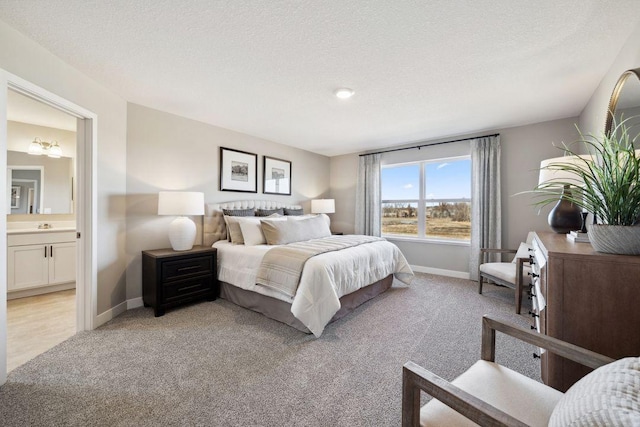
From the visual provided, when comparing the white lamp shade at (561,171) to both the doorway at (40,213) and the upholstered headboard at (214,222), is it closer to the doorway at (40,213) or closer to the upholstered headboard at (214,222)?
the upholstered headboard at (214,222)

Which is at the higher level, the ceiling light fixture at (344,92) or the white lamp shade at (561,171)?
the ceiling light fixture at (344,92)

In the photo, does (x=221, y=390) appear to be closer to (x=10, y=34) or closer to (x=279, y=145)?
(x=10, y=34)

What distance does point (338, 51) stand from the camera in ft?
6.56

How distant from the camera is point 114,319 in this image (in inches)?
106

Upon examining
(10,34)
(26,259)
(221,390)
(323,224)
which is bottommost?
(221,390)

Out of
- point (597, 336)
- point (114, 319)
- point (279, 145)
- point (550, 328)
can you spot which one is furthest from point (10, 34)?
point (597, 336)

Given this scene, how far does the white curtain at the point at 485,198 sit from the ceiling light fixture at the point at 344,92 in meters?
2.59

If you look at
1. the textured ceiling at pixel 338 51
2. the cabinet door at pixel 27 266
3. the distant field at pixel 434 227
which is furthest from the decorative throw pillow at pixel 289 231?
the cabinet door at pixel 27 266

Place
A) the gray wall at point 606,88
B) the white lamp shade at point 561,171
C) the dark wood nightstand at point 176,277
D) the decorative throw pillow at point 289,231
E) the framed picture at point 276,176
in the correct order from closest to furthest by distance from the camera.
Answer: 1. the gray wall at point 606,88
2. the white lamp shade at point 561,171
3. the dark wood nightstand at point 176,277
4. the decorative throw pillow at point 289,231
5. the framed picture at point 276,176

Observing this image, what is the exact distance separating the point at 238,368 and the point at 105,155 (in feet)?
8.43

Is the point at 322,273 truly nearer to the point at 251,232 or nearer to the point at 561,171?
the point at 251,232

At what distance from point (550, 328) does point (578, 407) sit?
0.84 m

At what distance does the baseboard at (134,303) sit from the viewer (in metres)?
2.99

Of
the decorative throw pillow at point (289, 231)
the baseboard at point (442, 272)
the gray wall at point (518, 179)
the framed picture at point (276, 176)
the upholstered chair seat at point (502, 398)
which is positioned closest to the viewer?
the upholstered chair seat at point (502, 398)
